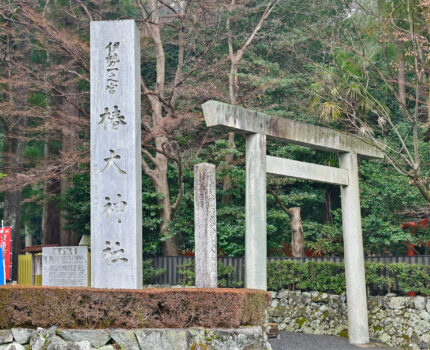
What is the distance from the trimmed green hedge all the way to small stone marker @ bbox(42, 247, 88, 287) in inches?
185

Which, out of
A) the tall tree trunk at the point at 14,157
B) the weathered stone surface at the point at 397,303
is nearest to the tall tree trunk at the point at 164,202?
the tall tree trunk at the point at 14,157

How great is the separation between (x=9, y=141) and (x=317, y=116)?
34.9 ft

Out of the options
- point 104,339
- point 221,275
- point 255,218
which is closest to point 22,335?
point 104,339

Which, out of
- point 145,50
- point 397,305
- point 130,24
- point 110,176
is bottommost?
point 397,305

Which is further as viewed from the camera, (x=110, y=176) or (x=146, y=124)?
(x=146, y=124)

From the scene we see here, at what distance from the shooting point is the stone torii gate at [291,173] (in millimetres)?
12133

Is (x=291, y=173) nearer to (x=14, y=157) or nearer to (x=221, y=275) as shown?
(x=221, y=275)

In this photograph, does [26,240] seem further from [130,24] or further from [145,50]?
[130,24]

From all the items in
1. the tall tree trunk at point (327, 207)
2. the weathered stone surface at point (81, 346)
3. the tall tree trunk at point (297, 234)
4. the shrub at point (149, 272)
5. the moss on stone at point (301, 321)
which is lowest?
the moss on stone at point (301, 321)

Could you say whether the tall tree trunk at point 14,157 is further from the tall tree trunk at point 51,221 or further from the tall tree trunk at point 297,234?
the tall tree trunk at point 297,234

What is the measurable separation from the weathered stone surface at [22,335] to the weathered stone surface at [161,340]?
1.43 metres

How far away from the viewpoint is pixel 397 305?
15000mm

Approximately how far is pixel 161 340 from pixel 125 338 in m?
0.48

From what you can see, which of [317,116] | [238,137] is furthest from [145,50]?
[317,116]
